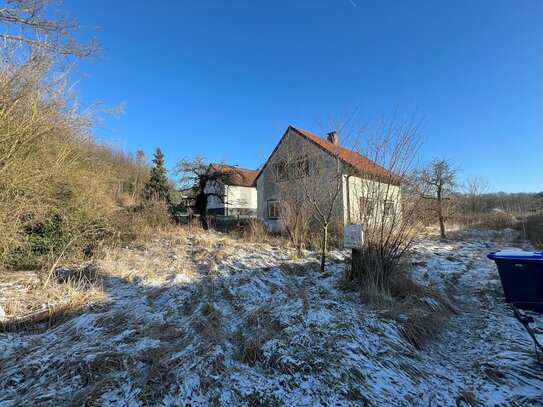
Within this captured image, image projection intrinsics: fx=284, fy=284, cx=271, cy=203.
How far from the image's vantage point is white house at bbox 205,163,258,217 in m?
19.1

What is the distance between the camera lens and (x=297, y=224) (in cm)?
996

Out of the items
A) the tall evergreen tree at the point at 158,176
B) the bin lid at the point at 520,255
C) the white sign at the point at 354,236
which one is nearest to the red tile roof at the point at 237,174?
the tall evergreen tree at the point at 158,176

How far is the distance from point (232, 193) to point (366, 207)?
18841 mm

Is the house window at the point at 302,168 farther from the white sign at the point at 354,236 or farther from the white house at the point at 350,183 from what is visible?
the white sign at the point at 354,236

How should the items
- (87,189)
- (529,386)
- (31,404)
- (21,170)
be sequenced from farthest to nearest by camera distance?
(87,189), (21,170), (529,386), (31,404)

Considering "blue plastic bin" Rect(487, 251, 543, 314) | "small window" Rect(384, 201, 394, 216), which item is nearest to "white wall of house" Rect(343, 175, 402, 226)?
"small window" Rect(384, 201, 394, 216)

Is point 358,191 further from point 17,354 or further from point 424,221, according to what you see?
point 17,354

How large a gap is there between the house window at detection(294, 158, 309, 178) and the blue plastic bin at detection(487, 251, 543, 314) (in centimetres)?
582

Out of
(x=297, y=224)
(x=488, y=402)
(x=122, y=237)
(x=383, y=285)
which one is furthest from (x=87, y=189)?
(x=488, y=402)

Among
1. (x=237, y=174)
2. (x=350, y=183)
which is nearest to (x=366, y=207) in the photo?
(x=350, y=183)

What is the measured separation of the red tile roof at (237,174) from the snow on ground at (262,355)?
1452cm

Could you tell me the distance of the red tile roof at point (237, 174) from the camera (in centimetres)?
1948

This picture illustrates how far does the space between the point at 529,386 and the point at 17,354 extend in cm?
530

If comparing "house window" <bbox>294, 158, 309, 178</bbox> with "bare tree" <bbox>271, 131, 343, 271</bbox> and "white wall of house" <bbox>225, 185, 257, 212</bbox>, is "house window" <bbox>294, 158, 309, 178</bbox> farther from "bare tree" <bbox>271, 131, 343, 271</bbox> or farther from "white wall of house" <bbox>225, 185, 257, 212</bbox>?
"white wall of house" <bbox>225, 185, 257, 212</bbox>
